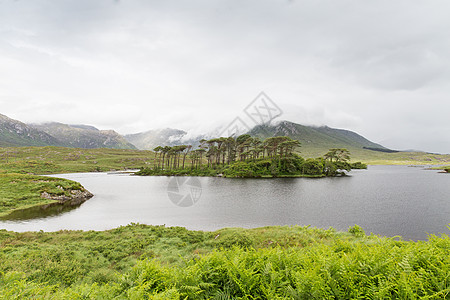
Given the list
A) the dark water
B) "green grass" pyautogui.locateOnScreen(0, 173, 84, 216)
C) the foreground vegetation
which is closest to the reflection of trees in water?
the dark water

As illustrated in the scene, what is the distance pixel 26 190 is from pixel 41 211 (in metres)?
11.2

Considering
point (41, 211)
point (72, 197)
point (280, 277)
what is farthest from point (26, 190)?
point (280, 277)

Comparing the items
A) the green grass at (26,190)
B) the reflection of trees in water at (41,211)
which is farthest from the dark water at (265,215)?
the green grass at (26,190)

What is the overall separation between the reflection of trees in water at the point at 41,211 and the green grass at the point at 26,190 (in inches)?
50.3

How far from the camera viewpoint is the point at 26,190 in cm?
3459

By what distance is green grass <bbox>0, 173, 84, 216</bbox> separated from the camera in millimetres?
29375

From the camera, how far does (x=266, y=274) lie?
452 centimetres

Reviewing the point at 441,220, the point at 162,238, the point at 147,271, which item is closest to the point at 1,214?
the point at 162,238

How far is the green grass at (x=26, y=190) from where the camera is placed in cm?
2938

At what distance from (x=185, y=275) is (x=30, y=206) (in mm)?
38490

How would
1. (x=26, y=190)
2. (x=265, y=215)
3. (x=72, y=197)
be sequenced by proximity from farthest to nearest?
(x=72, y=197) → (x=26, y=190) → (x=265, y=215)

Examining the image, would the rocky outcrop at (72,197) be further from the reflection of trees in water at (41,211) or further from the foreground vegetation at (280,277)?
the foreground vegetation at (280,277)

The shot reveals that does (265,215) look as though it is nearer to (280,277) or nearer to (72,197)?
(280,277)

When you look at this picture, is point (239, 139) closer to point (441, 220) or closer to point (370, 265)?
point (441, 220)
